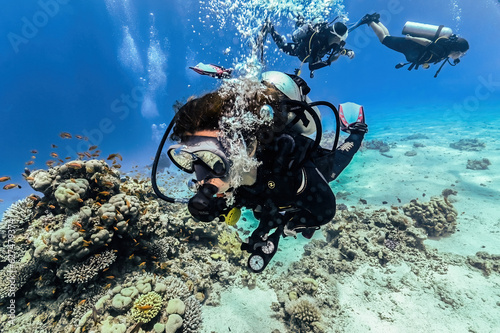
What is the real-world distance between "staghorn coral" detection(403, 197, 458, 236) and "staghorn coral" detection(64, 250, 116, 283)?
33.4ft

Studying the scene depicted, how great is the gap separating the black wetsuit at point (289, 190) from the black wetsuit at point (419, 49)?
1002 cm

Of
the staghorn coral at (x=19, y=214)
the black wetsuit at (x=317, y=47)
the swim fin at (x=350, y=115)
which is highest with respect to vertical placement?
the black wetsuit at (x=317, y=47)

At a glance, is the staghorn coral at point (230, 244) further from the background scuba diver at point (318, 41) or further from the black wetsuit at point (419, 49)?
the black wetsuit at point (419, 49)

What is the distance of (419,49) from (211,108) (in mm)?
11775

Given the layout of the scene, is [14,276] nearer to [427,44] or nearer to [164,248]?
[164,248]

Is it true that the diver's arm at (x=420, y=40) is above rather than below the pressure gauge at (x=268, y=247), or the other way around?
above

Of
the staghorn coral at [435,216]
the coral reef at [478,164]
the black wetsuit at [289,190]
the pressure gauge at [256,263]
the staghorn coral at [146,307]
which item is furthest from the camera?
the coral reef at [478,164]

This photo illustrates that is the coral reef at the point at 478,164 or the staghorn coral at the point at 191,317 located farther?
the coral reef at the point at 478,164

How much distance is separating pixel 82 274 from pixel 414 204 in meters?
10.9

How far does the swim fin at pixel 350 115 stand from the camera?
492cm

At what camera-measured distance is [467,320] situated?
4625 millimetres

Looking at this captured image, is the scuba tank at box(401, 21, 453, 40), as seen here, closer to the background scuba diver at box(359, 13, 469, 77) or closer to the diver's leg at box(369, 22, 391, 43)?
the background scuba diver at box(359, 13, 469, 77)

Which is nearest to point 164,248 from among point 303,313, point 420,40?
point 303,313

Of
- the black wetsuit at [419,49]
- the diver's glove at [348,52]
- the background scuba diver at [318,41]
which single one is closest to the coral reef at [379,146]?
the black wetsuit at [419,49]
